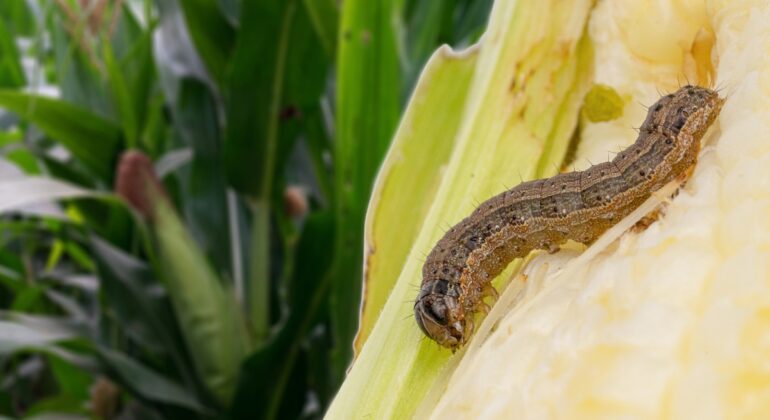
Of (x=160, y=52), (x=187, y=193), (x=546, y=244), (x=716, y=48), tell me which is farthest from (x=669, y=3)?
(x=160, y=52)

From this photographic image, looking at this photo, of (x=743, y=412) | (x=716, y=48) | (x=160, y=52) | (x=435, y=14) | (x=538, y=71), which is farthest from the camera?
(x=160, y=52)

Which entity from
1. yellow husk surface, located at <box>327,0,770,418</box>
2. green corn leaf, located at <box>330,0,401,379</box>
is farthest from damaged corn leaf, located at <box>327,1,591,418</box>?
green corn leaf, located at <box>330,0,401,379</box>

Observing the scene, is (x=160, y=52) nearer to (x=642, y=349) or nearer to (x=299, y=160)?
(x=299, y=160)

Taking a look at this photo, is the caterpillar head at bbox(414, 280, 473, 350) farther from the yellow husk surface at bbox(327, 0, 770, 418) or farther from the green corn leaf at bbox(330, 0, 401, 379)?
the green corn leaf at bbox(330, 0, 401, 379)

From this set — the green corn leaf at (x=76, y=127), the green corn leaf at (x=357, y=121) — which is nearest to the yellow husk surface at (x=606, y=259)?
the green corn leaf at (x=357, y=121)

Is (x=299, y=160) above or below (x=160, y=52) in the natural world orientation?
below

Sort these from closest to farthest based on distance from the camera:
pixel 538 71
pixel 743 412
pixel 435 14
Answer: pixel 743 412 < pixel 538 71 < pixel 435 14

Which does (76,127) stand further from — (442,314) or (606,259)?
(606,259)
